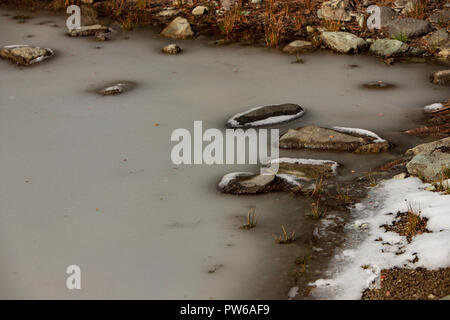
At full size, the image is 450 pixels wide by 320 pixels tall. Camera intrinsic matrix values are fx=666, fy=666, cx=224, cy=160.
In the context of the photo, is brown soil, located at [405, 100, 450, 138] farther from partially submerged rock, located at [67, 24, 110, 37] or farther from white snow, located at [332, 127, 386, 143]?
partially submerged rock, located at [67, 24, 110, 37]

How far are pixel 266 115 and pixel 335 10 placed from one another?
293cm

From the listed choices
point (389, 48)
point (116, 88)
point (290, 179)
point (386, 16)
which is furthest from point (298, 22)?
point (290, 179)

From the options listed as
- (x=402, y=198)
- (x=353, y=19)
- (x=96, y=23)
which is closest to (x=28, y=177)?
(x=402, y=198)

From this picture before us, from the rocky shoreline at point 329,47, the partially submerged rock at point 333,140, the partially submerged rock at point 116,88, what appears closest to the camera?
the rocky shoreline at point 329,47

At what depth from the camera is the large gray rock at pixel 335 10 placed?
28.0ft

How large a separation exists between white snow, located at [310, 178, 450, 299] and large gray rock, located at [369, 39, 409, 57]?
10.6 feet

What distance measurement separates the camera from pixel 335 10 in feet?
28.1

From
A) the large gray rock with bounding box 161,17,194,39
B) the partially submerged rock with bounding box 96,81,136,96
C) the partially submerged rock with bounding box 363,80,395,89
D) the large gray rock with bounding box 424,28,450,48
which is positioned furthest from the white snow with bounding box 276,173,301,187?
the large gray rock with bounding box 161,17,194,39

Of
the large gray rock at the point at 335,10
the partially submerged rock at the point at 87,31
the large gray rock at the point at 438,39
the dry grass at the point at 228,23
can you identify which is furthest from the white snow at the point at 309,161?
the partially submerged rock at the point at 87,31

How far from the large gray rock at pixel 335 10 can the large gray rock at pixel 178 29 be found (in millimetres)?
1709

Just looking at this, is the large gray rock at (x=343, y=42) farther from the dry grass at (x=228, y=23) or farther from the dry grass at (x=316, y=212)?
the dry grass at (x=316, y=212)

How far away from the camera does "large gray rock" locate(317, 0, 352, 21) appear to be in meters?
8.54

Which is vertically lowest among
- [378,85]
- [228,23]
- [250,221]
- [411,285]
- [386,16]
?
[250,221]

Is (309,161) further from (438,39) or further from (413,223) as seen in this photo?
(438,39)
